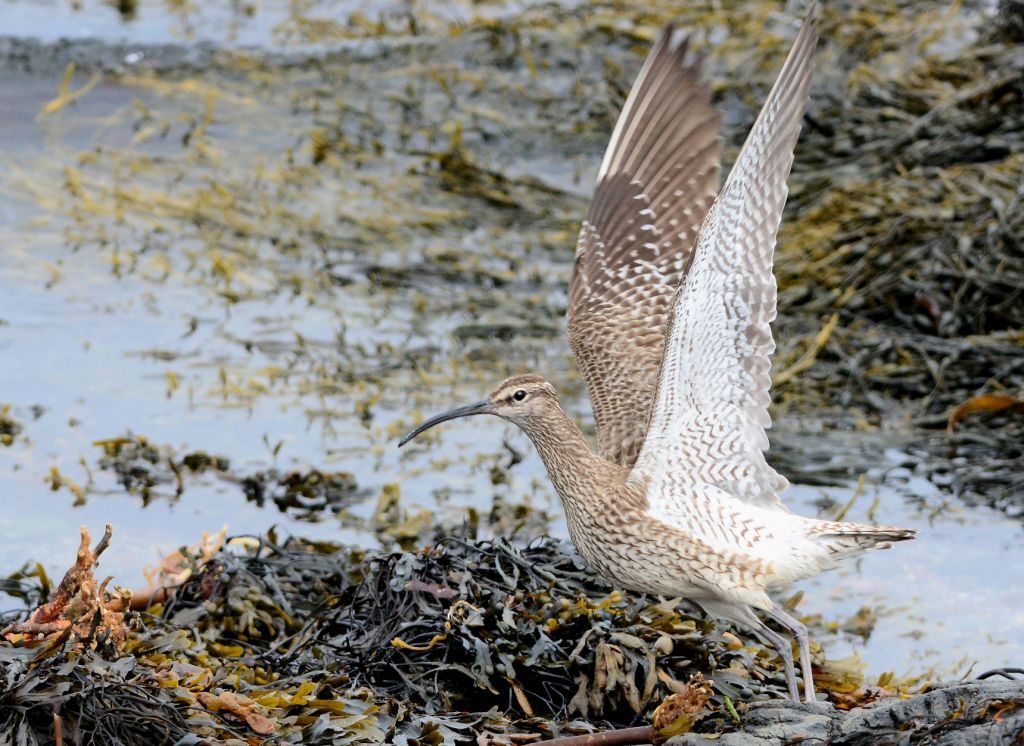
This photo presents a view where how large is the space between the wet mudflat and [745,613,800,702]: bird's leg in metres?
0.13

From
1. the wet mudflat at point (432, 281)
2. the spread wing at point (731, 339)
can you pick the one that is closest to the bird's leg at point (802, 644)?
the wet mudflat at point (432, 281)

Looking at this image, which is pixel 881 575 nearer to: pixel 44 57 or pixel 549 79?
pixel 549 79

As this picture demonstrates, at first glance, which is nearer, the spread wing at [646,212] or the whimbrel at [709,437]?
the whimbrel at [709,437]

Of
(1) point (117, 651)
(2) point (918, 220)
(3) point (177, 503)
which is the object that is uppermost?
(2) point (918, 220)

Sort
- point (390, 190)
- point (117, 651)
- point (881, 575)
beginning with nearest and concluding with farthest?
point (117, 651)
point (881, 575)
point (390, 190)

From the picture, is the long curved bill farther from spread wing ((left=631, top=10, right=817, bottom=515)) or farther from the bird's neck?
spread wing ((left=631, top=10, right=817, bottom=515))

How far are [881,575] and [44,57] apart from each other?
6.78m

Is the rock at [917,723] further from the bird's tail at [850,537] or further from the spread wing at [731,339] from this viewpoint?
the spread wing at [731,339]

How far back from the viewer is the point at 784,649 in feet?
14.7

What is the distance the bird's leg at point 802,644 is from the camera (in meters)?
4.43

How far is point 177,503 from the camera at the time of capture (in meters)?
6.25

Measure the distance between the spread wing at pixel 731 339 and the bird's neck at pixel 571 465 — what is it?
0.10 meters

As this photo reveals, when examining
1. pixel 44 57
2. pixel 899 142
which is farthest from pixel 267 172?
pixel 899 142

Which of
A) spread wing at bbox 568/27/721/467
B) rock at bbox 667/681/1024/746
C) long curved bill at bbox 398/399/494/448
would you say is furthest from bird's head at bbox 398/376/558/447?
rock at bbox 667/681/1024/746
